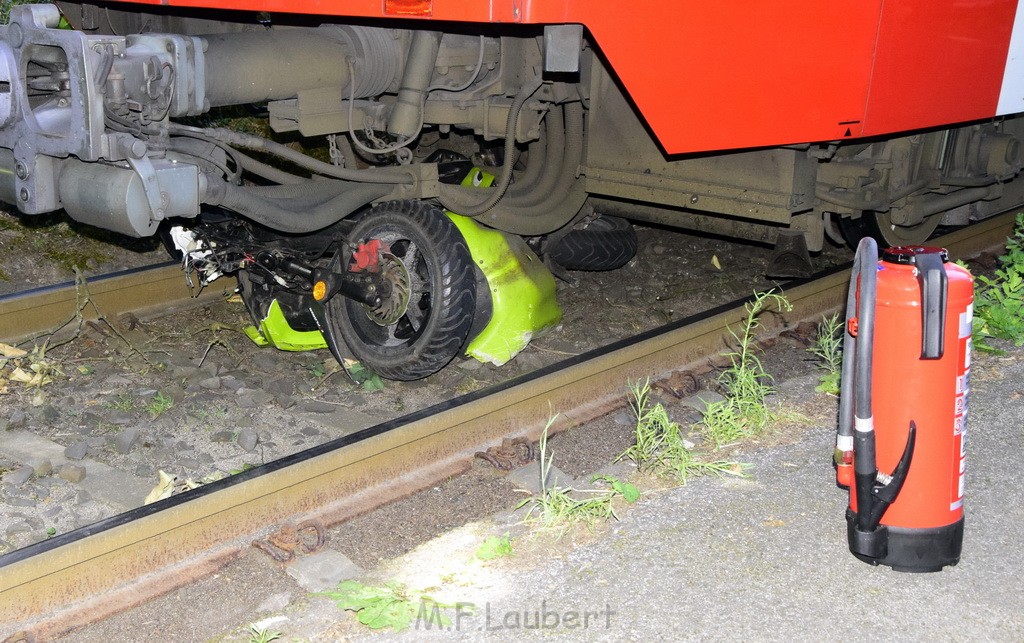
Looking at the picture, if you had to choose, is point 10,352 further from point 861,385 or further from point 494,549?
point 861,385

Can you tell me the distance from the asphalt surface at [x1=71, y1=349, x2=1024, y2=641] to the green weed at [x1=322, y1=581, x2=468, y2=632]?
0.03 m

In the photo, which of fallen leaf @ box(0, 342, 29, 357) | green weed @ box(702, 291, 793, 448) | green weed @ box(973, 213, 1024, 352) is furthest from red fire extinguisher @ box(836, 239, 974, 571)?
fallen leaf @ box(0, 342, 29, 357)

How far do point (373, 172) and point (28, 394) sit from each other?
1.76m

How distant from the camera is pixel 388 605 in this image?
292 centimetres

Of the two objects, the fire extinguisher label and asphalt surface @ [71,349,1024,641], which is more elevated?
the fire extinguisher label

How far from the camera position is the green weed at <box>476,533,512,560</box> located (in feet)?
10.6

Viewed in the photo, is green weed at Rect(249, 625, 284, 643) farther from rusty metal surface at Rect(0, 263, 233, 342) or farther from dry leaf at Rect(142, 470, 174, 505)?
rusty metal surface at Rect(0, 263, 233, 342)

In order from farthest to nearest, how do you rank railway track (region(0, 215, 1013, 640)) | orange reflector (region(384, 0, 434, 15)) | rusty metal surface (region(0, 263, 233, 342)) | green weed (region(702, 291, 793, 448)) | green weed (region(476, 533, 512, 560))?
rusty metal surface (region(0, 263, 233, 342)) → green weed (region(702, 291, 793, 448)) → orange reflector (region(384, 0, 434, 15)) → green weed (region(476, 533, 512, 560)) → railway track (region(0, 215, 1013, 640))

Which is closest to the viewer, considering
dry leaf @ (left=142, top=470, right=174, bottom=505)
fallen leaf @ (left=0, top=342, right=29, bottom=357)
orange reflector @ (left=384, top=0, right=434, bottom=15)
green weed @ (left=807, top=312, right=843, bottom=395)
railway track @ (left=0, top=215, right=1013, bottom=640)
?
railway track @ (left=0, top=215, right=1013, bottom=640)

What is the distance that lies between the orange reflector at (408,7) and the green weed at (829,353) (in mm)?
2120

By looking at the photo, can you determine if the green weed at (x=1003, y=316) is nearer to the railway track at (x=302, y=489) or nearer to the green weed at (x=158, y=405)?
the railway track at (x=302, y=489)

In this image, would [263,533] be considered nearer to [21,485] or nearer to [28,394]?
[21,485]

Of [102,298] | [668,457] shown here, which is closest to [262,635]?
[668,457]

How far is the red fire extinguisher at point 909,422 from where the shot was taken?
→ 3.06 m
